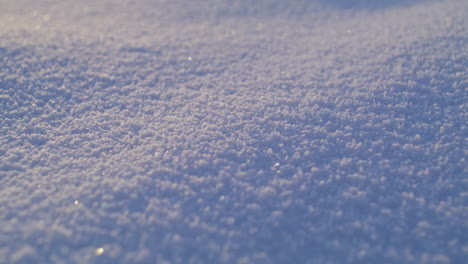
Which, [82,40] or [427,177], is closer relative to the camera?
[427,177]

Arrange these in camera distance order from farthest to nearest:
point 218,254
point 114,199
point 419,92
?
point 419,92 → point 114,199 → point 218,254

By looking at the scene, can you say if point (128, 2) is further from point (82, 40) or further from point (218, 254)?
point (218, 254)

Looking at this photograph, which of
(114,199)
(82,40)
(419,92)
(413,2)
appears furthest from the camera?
(413,2)

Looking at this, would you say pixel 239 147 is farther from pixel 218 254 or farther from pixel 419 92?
pixel 419 92

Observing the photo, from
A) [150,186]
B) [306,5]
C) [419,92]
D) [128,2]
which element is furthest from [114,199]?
[306,5]

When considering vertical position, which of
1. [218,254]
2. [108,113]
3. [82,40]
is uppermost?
[82,40]

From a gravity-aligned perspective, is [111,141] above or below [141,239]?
above
